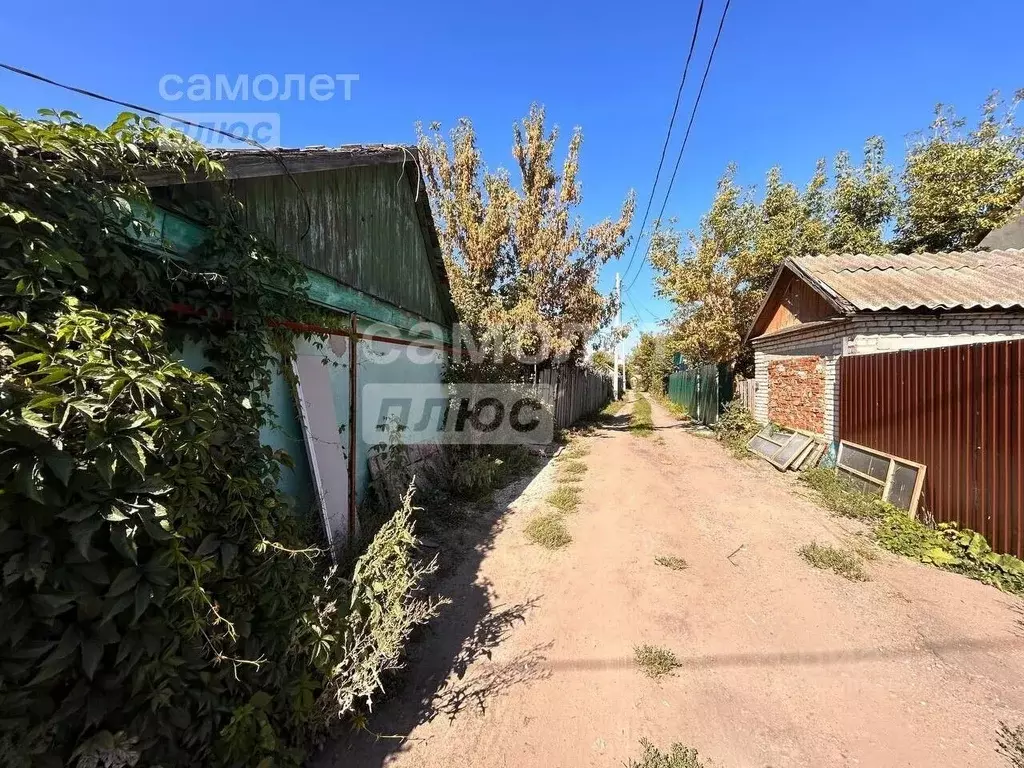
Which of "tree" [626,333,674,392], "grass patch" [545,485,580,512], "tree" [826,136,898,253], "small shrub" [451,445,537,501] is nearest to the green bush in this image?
"grass patch" [545,485,580,512]

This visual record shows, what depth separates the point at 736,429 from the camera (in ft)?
35.4

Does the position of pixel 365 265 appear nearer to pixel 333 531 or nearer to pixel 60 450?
pixel 333 531

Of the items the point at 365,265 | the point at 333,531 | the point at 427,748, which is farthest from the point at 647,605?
the point at 365,265

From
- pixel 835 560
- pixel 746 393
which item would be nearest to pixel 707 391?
pixel 746 393

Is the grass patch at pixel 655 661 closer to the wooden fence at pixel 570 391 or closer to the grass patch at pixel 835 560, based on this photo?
the grass patch at pixel 835 560

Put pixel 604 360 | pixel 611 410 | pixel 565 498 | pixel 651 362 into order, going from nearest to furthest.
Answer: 1. pixel 565 498
2. pixel 611 410
3. pixel 604 360
4. pixel 651 362

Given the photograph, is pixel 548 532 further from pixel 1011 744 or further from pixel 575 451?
pixel 575 451

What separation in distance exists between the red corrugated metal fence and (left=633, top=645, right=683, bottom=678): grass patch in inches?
136

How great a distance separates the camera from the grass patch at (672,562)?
13.4 feet

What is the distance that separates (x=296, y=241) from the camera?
375 cm

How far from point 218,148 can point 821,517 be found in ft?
22.8

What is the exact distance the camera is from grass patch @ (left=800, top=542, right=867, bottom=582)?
3.81 meters

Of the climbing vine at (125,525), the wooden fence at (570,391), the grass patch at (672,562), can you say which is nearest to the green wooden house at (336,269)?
the climbing vine at (125,525)

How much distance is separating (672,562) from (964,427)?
3.27m
